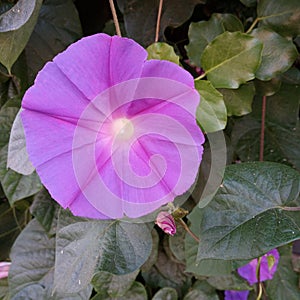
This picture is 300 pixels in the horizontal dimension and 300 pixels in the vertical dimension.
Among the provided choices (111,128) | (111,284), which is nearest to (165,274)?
(111,284)

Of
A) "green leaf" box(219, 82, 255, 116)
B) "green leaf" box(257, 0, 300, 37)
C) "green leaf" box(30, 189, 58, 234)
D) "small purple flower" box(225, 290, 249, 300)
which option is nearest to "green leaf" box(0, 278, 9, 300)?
"green leaf" box(30, 189, 58, 234)

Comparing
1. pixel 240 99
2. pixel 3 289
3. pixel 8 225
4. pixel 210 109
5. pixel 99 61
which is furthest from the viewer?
pixel 8 225

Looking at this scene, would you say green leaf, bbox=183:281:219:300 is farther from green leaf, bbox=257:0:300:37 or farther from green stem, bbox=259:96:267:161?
green leaf, bbox=257:0:300:37

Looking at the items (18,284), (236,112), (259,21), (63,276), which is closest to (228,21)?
(259,21)

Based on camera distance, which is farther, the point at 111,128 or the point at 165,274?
the point at 165,274

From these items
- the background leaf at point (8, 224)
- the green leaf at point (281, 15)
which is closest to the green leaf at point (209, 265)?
the green leaf at point (281, 15)

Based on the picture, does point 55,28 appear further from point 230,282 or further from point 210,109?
point 230,282

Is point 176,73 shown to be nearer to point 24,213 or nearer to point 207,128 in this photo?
point 207,128
